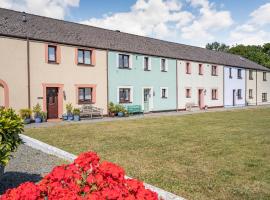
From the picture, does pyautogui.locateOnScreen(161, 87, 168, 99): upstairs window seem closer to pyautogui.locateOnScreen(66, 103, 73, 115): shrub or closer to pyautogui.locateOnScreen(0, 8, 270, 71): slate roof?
pyautogui.locateOnScreen(0, 8, 270, 71): slate roof

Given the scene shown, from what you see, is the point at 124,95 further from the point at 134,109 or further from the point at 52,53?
the point at 52,53

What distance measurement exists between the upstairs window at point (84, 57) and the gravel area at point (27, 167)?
14.1m

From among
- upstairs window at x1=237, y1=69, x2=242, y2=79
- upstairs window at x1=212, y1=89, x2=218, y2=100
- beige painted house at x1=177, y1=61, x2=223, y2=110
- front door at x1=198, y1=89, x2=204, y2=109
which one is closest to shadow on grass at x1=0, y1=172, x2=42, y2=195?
beige painted house at x1=177, y1=61, x2=223, y2=110

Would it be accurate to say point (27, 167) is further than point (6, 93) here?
No

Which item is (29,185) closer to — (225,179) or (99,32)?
(225,179)

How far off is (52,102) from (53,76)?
6.90ft

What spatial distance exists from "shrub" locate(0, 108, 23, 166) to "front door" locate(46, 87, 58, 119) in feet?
53.9

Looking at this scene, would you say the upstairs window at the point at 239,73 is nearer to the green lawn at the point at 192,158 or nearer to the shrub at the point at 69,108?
the shrub at the point at 69,108

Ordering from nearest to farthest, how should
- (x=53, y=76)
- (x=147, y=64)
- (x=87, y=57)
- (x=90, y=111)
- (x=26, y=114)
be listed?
(x=26, y=114) < (x=53, y=76) < (x=90, y=111) < (x=87, y=57) < (x=147, y=64)

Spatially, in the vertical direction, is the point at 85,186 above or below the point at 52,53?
below

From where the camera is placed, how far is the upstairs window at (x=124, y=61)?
26344 millimetres

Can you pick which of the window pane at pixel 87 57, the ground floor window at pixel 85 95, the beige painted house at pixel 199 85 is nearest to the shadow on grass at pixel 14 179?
the ground floor window at pixel 85 95

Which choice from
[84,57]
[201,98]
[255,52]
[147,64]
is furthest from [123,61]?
[255,52]

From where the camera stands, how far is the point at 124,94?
2673 centimetres
